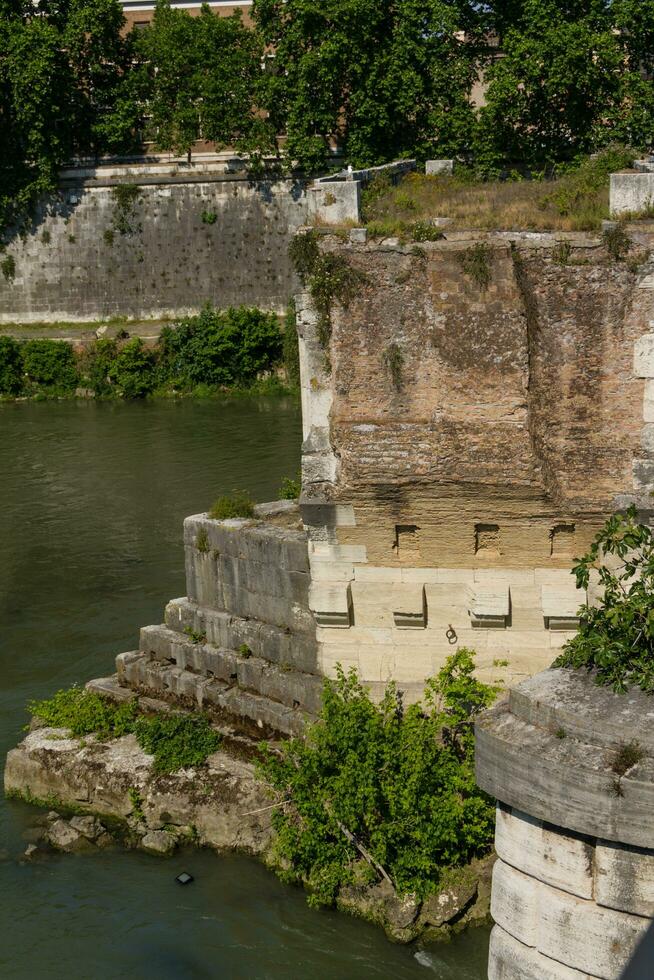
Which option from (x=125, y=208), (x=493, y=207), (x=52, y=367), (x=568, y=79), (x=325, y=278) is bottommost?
(x=52, y=367)

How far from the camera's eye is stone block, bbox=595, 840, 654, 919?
3.29 metres

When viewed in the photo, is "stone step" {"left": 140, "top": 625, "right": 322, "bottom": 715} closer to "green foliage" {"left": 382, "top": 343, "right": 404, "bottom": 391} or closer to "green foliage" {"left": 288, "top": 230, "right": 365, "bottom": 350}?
"green foliage" {"left": 382, "top": 343, "right": 404, "bottom": 391}

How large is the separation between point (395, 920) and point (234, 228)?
23188mm

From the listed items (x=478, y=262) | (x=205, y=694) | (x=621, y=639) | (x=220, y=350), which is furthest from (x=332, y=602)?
(x=220, y=350)

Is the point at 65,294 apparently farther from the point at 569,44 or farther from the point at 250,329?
the point at 569,44

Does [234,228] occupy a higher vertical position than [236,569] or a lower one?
higher

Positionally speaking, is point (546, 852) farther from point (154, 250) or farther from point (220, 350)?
point (154, 250)

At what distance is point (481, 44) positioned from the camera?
26391mm

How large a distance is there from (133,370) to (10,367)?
9.44 ft

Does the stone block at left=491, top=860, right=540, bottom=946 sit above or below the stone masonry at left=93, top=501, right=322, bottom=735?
above

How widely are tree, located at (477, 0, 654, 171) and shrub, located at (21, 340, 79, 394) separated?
990 centimetres

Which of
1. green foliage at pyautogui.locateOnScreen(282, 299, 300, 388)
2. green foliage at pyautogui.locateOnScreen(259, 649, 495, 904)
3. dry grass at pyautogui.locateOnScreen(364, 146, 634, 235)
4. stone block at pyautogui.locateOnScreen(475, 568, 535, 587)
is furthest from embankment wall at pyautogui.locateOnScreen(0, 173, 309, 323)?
green foliage at pyautogui.locateOnScreen(259, 649, 495, 904)

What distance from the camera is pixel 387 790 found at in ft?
26.9

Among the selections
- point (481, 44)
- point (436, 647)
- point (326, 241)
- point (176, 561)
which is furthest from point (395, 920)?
point (481, 44)
